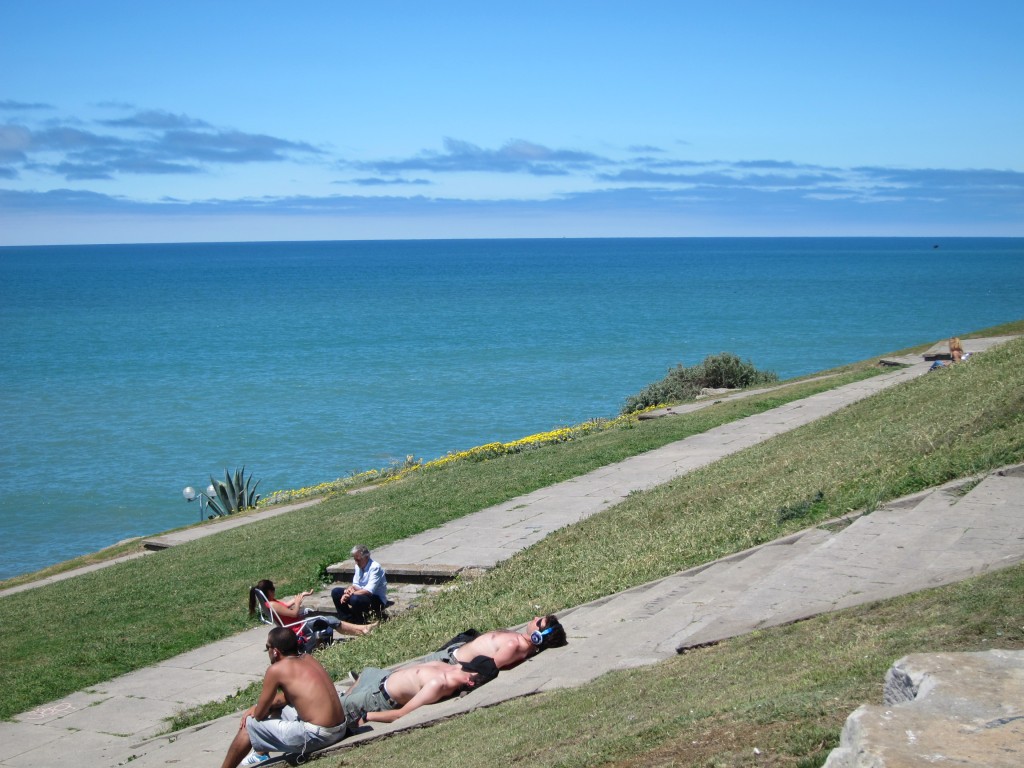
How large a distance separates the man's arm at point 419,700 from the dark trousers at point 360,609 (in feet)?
11.2

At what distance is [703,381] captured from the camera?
31047 mm

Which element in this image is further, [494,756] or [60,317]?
[60,317]

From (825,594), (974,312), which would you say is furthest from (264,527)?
(974,312)

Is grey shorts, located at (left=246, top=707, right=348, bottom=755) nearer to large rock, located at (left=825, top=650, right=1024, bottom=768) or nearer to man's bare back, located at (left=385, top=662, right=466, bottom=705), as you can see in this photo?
man's bare back, located at (left=385, top=662, right=466, bottom=705)

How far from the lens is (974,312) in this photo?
301 ft

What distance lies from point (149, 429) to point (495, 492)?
3244 cm

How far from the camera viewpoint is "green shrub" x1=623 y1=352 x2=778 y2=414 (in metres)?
30.8

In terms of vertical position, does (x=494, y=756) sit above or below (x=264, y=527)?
above

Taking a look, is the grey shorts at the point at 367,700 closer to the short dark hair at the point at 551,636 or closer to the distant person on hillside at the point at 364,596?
the short dark hair at the point at 551,636

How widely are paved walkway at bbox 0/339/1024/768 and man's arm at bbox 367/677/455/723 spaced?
0.17m

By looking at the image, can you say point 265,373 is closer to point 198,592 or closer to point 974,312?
point 198,592

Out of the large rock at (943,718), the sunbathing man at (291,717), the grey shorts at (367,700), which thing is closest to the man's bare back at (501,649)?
the grey shorts at (367,700)

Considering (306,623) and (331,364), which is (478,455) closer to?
(306,623)

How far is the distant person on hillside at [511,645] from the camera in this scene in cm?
866
